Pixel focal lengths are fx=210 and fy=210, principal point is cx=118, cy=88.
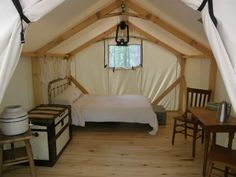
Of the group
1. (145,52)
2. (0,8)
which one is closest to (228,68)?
(0,8)

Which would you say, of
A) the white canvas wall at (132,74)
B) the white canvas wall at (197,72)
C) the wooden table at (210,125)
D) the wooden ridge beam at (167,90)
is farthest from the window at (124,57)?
the wooden table at (210,125)

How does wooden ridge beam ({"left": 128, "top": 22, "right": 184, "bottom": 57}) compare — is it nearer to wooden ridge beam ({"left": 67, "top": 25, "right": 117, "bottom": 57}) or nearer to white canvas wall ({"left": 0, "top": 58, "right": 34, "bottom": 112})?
wooden ridge beam ({"left": 67, "top": 25, "right": 117, "bottom": 57})

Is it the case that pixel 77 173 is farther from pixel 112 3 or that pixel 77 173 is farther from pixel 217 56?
pixel 112 3

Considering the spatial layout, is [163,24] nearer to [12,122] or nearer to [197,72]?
[197,72]

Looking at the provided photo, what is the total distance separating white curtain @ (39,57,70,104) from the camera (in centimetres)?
408

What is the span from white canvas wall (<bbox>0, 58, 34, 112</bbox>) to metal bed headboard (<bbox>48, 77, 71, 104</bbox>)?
42 cm

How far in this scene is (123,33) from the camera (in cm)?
497

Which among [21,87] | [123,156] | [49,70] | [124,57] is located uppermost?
[124,57]

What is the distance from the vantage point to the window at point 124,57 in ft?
19.2

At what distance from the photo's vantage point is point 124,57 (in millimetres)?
5871

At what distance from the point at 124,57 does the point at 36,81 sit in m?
2.67

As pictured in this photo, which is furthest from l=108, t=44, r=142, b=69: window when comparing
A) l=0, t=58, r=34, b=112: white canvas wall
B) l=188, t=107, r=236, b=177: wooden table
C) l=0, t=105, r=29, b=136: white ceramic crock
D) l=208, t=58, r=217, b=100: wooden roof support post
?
l=0, t=105, r=29, b=136: white ceramic crock

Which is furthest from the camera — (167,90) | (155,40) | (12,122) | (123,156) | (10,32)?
(167,90)

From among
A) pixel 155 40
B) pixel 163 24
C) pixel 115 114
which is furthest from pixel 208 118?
pixel 155 40
